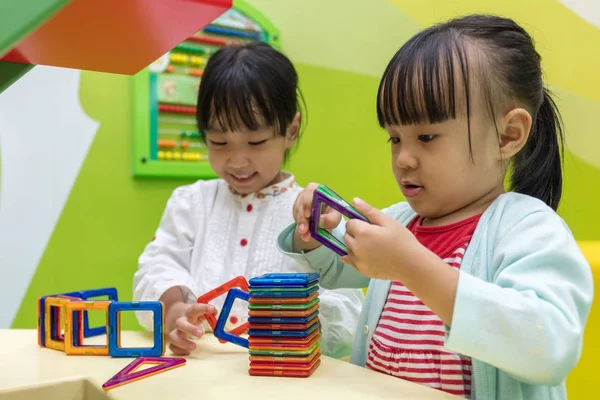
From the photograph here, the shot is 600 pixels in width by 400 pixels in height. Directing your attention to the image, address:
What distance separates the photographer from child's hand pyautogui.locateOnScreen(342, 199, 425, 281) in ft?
1.86

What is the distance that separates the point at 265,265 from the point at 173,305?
0.20 metres

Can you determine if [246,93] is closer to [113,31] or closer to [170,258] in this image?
[170,258]

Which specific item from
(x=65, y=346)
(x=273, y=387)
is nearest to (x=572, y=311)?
(x=273, y=387)

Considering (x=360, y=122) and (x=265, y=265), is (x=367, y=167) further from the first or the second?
(x=265, y=265)

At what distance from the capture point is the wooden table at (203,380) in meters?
0.57

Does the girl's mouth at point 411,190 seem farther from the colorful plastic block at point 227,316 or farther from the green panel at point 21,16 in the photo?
the green panel at point 21,16

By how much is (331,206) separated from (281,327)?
138mm

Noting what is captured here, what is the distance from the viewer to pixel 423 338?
70 centimetres

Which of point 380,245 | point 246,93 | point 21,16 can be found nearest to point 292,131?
point 246,93

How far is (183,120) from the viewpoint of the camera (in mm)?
1623

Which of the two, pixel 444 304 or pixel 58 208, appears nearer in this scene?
pixel 444 304

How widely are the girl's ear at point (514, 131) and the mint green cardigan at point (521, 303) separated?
0.20 ft

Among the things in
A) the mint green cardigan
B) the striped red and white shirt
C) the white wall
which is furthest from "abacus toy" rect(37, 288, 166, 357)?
the white wall

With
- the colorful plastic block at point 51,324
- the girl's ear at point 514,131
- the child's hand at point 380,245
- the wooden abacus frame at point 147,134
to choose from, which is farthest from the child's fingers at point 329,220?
the wooden abacus frame at point 147,134
